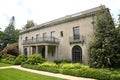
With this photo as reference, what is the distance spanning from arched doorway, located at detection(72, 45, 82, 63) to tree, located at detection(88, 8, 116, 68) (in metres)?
→ 5.08

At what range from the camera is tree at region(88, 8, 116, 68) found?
18578mm

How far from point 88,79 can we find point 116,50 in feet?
22.2

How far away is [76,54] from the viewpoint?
25844 mm

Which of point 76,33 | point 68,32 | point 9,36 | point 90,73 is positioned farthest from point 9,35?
point 90,73

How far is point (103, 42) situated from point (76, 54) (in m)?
7.64

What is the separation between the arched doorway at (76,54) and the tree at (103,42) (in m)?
5.08

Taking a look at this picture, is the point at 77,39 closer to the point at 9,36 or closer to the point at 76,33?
the point at 76,33

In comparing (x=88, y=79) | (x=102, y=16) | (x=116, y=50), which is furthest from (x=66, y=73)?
(x=102, y=16)

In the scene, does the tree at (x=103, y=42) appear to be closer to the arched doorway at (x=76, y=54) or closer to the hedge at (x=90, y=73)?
the hedge at (x=90, y=73)

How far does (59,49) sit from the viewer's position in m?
29.1

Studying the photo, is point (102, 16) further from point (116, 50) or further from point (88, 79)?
point (88, 79)

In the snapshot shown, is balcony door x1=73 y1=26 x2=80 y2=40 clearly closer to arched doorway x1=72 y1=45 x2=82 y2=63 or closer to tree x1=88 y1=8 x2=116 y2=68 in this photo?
arched doorway x1=72 y1=45 x2=82 y2=63

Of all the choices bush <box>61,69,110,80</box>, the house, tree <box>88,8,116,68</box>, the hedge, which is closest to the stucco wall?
the house

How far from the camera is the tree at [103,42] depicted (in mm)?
18578
